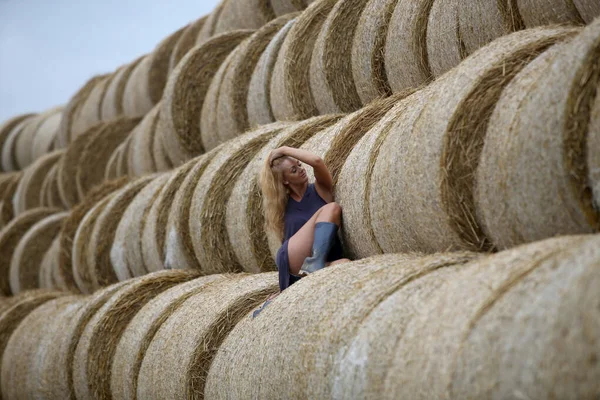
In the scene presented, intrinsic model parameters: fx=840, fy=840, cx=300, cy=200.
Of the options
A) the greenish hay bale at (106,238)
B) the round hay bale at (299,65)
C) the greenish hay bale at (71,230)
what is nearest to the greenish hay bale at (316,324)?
the round hay bale at (299,65)

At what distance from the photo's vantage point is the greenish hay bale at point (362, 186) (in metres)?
3.59

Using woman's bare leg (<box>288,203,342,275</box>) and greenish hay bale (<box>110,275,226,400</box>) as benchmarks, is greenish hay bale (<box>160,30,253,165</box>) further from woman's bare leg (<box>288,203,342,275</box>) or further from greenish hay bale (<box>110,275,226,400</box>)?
woman's bare leg (<box>288,203,342,275</box>)

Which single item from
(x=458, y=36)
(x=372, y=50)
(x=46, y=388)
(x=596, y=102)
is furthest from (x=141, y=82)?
(x=596, y=102)

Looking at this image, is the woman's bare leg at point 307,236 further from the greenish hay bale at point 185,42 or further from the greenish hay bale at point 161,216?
the greenish hay bale at point 185,42

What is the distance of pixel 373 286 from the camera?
112 inches

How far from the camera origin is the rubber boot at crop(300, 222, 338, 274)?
146 inches

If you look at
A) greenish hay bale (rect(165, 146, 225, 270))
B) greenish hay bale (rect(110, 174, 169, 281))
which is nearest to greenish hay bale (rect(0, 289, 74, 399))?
greenish hay bale (rect(110, 174, 169, 281))

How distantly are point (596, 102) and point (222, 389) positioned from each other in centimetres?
197

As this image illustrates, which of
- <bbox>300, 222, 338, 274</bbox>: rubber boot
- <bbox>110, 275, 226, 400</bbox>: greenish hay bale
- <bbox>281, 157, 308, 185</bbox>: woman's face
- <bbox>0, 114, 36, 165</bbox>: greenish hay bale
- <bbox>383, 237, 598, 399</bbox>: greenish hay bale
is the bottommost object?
<bbox>110, 275, 226, 400</bbox>: greenish hay bale

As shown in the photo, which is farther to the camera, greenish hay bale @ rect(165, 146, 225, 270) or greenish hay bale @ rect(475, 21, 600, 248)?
greenish hay bale @ rect(165, 146, 225, 270)

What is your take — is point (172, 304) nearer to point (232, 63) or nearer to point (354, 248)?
point (354, 248)

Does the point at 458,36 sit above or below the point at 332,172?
above

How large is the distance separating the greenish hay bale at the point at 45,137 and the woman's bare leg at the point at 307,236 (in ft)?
31.0

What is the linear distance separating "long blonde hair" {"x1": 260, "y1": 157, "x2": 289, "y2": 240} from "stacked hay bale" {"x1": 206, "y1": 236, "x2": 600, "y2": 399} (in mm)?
826
